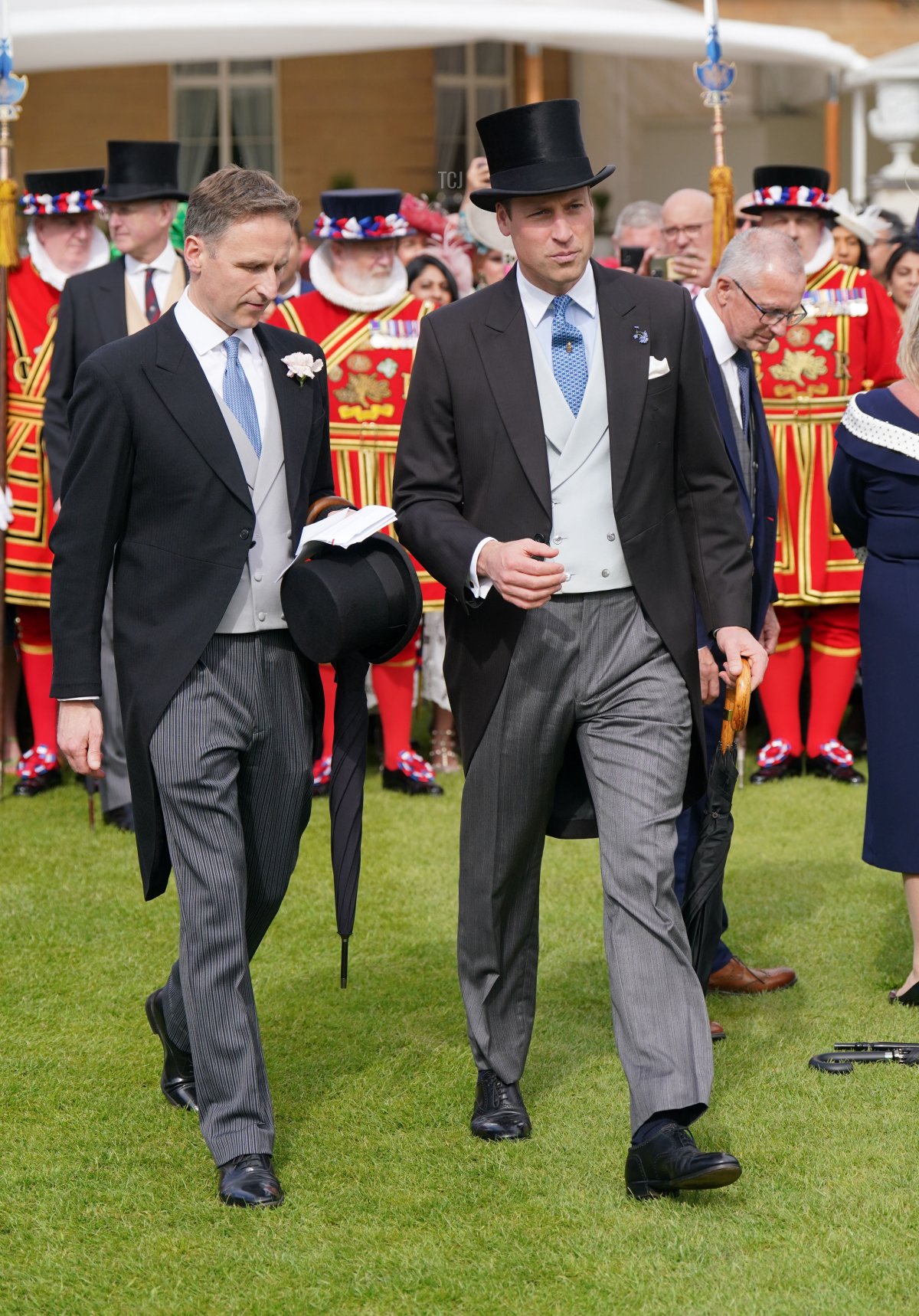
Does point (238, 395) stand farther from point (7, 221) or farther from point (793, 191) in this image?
point (793, 191)

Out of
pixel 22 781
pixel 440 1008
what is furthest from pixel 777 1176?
pixel 22 781

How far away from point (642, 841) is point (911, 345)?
71.0 inches

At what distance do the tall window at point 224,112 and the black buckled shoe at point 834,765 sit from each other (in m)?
13.0

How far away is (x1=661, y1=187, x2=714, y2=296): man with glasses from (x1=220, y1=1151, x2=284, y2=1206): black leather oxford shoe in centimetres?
514

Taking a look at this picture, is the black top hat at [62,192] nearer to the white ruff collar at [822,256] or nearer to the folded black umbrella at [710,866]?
the white ruff collar at [822,256]

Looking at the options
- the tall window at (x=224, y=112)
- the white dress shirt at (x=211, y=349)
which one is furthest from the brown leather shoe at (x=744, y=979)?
the tall window at (x=224, y=112)

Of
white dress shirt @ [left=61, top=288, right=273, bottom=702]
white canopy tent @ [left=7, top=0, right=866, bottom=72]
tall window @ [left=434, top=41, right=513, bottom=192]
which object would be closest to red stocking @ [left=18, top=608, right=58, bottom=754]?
white dress shirt @ [left=61, top=288, right=273, bottom=702]

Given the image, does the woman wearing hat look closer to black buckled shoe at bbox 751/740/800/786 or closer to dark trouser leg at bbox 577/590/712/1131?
black buckled shoe at bbox 751/740/800/786

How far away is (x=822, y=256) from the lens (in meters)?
7.93

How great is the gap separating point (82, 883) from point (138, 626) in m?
2.67

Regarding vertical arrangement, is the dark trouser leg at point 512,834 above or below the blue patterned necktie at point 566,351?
below

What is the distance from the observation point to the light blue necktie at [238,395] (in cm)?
409

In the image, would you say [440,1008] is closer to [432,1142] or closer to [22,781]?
[432,1142]

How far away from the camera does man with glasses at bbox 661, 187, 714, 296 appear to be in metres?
8.11
